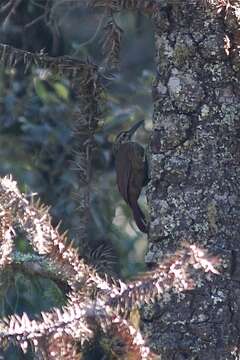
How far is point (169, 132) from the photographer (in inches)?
96.6

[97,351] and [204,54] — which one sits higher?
[204,54]

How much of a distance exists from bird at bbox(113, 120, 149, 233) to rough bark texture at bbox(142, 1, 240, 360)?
61cm

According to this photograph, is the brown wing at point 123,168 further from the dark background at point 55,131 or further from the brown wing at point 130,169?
the dark background at point 55,131

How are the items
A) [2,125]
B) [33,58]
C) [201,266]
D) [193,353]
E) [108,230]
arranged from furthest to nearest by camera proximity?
[2,125]
[108,230]
[33,58]
[193,353]
[201,266]

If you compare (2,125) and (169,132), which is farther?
(2,125)

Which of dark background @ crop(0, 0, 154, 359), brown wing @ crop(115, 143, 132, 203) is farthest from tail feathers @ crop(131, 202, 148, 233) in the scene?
dark background @ crop(0, 0, 154, 359)

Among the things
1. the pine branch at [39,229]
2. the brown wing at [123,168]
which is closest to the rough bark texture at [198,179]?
the pine branch at [39,229]

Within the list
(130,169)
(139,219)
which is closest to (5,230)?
(139,219)

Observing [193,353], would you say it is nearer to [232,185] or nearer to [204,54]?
[232,185]

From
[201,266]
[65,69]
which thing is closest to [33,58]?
[65,69]

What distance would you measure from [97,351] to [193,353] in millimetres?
466

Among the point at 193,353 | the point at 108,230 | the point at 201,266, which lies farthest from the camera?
the point at 108,230

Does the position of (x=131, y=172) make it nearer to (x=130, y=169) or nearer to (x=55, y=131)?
(x=130, y=169)

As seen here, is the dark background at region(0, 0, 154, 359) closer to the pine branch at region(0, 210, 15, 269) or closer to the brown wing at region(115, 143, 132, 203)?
the brown wing at region(115, 143, 132, 203)
